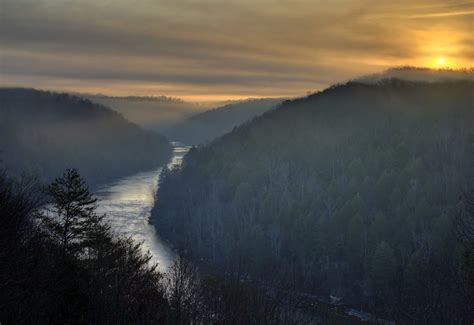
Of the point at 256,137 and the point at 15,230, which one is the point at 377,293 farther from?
the point at 256,137

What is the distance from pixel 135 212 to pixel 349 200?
33.3m

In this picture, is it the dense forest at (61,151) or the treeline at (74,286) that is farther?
the dense forest at (61,151)

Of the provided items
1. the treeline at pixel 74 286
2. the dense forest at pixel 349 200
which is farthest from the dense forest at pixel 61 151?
the treeline at pixel 74 286

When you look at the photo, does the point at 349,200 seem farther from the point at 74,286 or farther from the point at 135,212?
the point at 74,286

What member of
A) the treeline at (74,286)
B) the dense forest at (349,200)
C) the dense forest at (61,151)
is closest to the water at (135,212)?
the dense forest at (349,200)

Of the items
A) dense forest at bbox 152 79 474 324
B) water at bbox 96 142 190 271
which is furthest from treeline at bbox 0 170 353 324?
water at bbox 96 142 190 271

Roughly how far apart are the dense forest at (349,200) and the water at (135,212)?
9.52 feet

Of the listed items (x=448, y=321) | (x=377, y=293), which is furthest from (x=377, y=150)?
(x=448, y=321)

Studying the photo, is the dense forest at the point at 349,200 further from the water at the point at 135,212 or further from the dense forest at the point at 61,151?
the dense forest at the point at 61,151

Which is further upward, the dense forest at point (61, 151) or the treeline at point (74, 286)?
the treeline at point (74, 286)

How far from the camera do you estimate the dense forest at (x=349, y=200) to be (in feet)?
→ 177

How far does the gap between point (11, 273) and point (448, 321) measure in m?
25.3

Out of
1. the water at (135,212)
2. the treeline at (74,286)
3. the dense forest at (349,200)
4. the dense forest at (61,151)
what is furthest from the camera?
the dense forest at (61,151)

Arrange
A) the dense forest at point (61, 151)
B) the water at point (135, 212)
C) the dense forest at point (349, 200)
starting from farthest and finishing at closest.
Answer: the dense forest at point (61, 151), the water at point (135, 212), the dense forest at point (349, 200)
